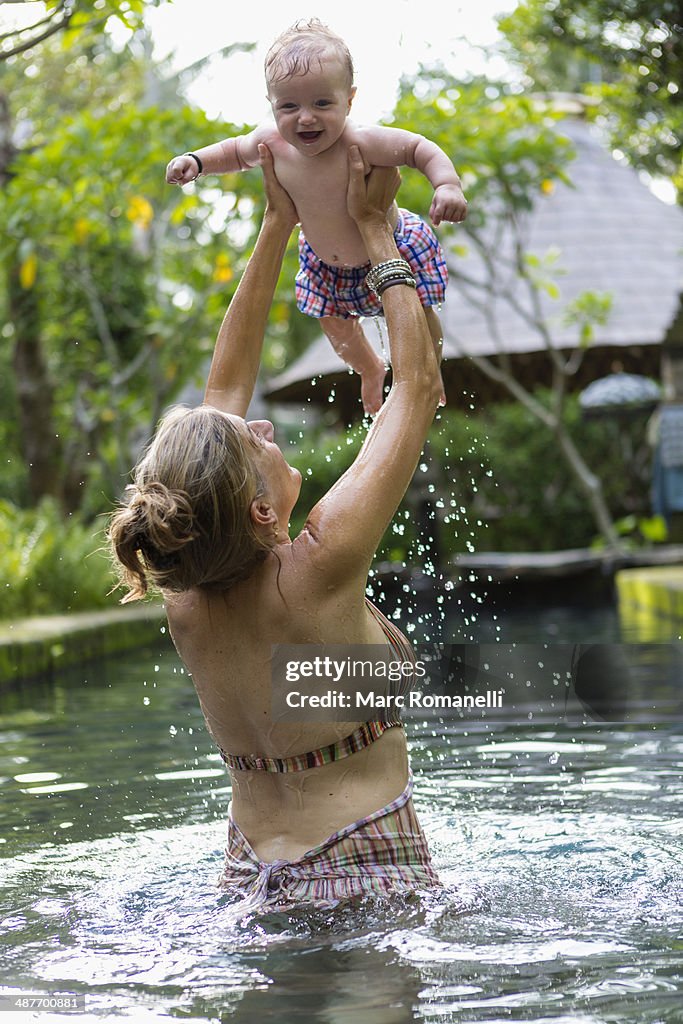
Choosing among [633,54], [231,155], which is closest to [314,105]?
[231,155]

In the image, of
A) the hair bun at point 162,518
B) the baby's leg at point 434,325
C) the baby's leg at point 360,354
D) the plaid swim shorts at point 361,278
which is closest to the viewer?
the hair bun at point 162,518

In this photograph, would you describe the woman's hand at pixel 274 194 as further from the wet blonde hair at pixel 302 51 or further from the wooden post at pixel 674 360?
the wooden post at pixel 674 360

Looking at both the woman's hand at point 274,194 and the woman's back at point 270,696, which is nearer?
the woman's back at point 270,696

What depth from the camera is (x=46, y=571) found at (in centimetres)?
1042

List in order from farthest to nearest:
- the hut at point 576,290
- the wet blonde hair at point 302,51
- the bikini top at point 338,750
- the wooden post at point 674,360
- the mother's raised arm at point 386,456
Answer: the hut at point 576,290 < the wooden post at point 674,360 < the wet blonde hair at point 302,51 < the bikini top at point 338,750 < the mother's raised arm at point 386,456

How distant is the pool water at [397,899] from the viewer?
2.50 metres

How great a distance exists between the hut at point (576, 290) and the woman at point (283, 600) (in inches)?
550

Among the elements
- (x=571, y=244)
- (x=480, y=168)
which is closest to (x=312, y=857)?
(x=480, y=168)

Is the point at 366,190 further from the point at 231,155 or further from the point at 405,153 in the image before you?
the point at 231,155

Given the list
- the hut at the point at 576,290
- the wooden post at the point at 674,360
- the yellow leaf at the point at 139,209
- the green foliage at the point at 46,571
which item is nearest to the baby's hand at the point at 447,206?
the green foliage at the point at 46,571

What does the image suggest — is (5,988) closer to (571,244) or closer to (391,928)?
(391,928)

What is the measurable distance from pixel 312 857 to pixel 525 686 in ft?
16.2

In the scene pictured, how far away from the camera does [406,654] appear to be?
283 cm

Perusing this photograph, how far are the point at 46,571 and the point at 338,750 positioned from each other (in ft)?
26.3
